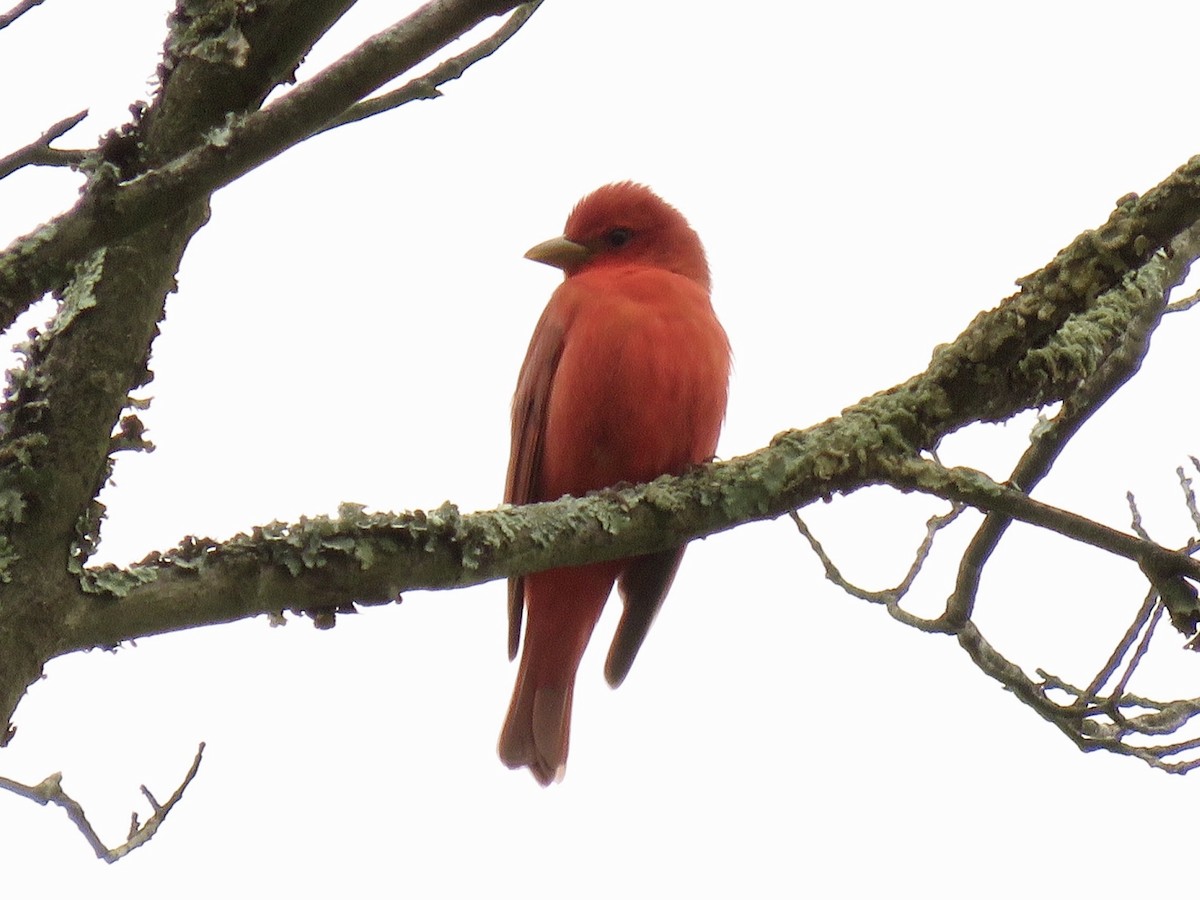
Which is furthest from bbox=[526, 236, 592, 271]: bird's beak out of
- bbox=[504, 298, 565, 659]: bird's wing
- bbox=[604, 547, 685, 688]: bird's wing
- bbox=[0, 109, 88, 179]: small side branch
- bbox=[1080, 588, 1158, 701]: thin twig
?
bbox=[0, 109, 88, 179]: small side branch

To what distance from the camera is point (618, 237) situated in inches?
223

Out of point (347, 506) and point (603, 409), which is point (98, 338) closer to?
point (347, 506)

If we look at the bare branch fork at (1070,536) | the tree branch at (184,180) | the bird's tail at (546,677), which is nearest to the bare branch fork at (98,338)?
the tree branch at (184,180)

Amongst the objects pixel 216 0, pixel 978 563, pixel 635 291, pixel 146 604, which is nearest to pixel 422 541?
pixel 146 604

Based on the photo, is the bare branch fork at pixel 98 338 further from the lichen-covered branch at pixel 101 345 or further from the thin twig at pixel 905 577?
the thin twig at pixel 905 577

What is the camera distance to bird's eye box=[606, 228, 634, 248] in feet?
18.6

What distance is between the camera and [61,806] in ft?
9.38

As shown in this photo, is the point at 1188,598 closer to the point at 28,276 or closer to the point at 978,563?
the point at 978,563

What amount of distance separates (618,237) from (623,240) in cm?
2

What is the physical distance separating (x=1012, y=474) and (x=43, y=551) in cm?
230

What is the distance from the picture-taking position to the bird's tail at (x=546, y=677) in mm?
5145

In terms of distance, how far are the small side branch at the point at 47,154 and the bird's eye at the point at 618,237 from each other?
10.8 feet

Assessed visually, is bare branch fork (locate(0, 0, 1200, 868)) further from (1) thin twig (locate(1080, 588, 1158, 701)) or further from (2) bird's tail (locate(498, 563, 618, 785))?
(2) bird's tail (locate(498, 563, 618, 785))

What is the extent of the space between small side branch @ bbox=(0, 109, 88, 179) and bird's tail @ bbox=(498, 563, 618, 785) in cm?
283
